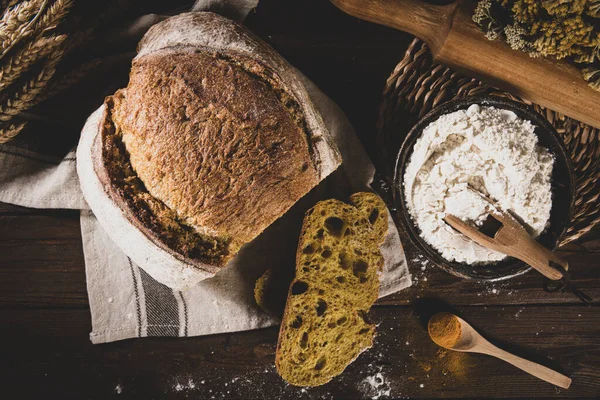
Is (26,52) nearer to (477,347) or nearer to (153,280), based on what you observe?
(153,280)

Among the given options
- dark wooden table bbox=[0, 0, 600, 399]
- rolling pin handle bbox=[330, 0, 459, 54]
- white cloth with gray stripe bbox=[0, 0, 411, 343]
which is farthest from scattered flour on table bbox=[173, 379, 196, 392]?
rolling pin handle bbox=[330, 0, 459, 54]

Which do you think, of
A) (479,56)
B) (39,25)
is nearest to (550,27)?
(479,56)

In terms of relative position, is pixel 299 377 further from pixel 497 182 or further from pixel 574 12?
→ pixel 574 12

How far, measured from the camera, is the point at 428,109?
175cm

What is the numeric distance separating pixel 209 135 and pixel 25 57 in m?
0.62

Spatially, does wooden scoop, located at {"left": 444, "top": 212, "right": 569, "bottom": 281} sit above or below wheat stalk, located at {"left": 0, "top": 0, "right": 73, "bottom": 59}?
below

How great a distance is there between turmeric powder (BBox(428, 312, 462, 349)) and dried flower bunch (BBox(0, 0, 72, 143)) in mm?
1592

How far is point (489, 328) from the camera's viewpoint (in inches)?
79.3

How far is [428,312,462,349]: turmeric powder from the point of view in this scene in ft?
6.24

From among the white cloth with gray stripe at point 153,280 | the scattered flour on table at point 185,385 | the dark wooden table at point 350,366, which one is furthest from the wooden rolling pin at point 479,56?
the scattered flour on table at point 185,385

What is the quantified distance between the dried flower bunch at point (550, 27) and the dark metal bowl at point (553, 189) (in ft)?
0.60

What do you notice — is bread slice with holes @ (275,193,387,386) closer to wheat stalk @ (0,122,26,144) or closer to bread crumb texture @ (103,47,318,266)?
bread crumb texture @ (103,47,318,266)

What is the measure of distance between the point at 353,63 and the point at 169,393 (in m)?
1.44

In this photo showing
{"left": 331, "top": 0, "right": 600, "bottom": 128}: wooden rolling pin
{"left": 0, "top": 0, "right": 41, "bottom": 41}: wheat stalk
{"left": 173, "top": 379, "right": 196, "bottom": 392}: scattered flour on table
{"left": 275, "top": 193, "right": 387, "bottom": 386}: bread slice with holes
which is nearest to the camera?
{"left": 0, "top": 0, "right": 41, "bottom": 41}: wheat stalk
